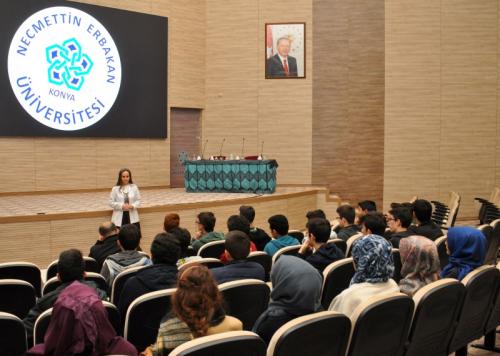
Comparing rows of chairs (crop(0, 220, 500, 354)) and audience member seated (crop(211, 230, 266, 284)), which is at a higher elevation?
audience member seated (crop(211, 230, 266, 284))

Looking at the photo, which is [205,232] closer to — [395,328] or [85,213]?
[85,213]

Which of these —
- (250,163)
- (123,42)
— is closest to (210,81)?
(123,42)

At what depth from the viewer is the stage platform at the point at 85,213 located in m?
8.10

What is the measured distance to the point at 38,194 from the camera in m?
12.0

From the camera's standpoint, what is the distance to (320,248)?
4.47 meters

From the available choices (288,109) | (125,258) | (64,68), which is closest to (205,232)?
(125,258)

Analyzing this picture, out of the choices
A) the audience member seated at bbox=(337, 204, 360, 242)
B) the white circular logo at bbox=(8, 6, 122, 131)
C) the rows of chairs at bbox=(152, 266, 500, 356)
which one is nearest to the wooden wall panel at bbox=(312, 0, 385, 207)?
the white circular logo at bbox=(8, 6, 122, 131)

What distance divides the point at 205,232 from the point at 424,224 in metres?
2.19

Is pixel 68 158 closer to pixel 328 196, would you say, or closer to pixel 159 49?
pixel 159 49

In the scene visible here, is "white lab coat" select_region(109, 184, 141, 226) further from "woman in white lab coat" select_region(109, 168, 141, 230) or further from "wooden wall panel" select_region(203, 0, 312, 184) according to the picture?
"wooden wall panel" select_region(203, 0, 312, 184)

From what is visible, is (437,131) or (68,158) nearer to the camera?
(68,158)

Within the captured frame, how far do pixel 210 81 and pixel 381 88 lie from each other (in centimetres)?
419

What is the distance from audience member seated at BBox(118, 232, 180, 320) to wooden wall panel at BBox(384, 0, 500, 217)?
1083cm

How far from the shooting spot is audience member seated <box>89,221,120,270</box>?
537cm
